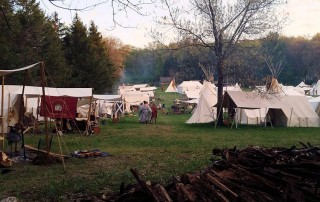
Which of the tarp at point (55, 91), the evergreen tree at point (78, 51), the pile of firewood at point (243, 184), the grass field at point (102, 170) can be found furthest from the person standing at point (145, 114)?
the pile of firewood at point (243, 184)

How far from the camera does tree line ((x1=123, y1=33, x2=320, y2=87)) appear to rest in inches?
937

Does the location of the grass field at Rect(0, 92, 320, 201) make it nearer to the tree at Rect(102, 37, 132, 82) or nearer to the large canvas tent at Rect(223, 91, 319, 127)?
the large canvas tent at Rect(223, 91, 319, 127)

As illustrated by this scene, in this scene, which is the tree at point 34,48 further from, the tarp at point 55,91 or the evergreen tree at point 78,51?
the tarp at point 55,91

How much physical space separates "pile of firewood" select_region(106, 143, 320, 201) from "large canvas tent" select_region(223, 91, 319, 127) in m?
15.3

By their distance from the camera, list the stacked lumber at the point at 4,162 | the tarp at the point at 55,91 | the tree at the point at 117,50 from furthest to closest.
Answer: the tree at the point at 117,50
the tarp at the point at 55,91
the stacked lumber at the point at 4,162

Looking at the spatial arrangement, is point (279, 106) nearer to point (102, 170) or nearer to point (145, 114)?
point (145, 114)

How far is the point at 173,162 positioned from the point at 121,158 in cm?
171

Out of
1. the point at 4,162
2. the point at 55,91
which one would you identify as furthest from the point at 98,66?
the point at 4,162

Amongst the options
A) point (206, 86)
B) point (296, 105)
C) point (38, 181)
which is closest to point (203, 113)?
point (206, 86)

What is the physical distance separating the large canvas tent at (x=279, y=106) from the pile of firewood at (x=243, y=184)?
15.3 metres

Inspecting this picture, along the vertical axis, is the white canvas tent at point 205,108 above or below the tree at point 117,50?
below

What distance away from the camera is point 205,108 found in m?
26.4

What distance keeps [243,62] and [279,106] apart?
3.39m

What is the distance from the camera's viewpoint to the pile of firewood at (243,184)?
5155 millimetres
